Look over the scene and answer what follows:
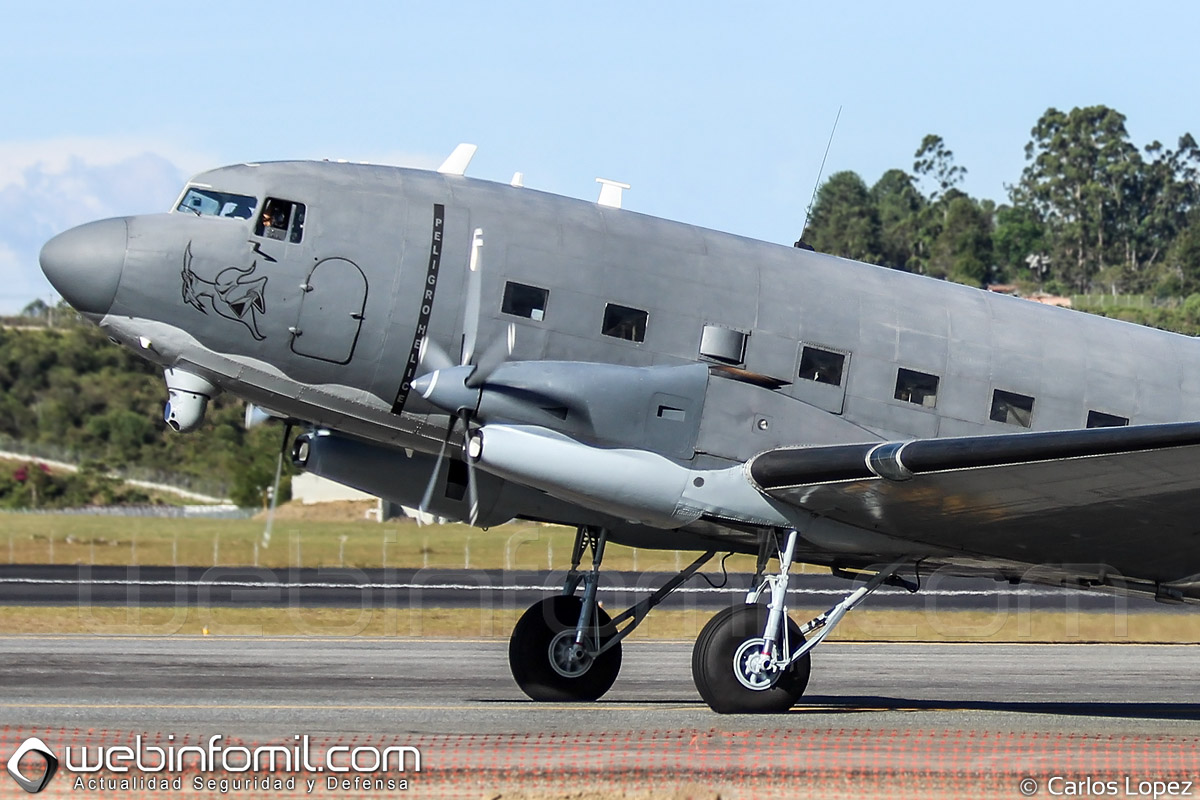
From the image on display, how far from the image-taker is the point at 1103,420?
57.2 ft

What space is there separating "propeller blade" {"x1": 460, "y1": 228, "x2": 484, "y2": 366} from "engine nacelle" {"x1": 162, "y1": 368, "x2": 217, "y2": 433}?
9.07 feet

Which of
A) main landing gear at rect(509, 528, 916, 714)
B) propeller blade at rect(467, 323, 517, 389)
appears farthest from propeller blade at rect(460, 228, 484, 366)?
main landing gear at rect(509, 528, 916, 714)

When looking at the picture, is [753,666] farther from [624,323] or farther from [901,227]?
[901,227]

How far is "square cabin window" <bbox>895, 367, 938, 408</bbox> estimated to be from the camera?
54.9 feet

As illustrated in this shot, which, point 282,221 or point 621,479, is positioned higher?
point 282,221

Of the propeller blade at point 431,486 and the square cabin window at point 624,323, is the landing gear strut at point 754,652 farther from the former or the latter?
the propeller blade at point 431,486

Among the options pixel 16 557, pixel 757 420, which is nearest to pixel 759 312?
pixel 757 420

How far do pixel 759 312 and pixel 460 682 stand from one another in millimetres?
7689

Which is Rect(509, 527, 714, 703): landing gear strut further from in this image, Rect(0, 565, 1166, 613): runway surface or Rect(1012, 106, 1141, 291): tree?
Rect(1012, 106, 1141, 291): tree

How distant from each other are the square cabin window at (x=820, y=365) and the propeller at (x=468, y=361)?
10.8ft

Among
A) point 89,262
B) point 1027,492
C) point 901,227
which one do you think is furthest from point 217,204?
point 901,227

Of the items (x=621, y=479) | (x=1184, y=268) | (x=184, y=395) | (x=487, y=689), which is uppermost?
(x=1184, y=268)

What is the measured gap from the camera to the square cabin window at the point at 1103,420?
56.9ft

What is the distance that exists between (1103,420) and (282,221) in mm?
9711
